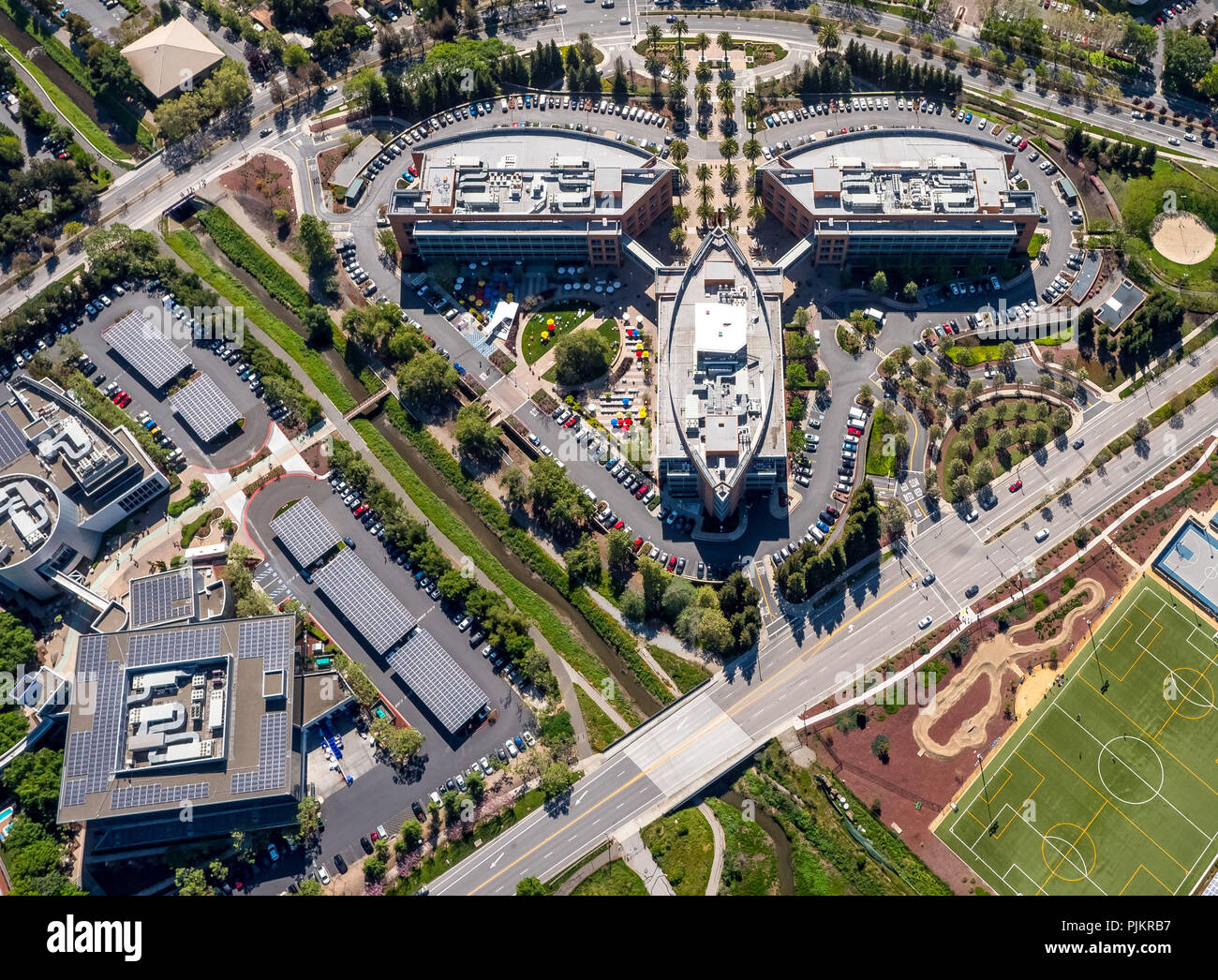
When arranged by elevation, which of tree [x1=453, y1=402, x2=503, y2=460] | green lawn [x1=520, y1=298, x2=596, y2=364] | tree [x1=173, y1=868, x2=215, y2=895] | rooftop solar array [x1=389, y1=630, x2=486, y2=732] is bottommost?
tree [x1=173, y1=868, x2=215, y2=895]

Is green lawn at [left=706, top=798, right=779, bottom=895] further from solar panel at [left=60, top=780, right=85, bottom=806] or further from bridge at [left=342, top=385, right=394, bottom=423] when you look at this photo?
solar panel at [left=60, top=780, right=85, bottom=806]

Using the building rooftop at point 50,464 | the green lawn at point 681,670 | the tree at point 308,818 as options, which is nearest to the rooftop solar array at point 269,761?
the tree at point 308,818

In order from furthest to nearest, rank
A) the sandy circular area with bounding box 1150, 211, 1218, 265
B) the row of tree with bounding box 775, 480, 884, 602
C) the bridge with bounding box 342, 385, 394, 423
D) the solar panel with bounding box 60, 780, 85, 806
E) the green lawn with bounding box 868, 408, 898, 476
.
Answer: the sandy circular area with bounding box 1150, 211, 1218, 265, the bridge with bounding box 342, 385, 394, 423, the green lawn with bounding box 868, 408, 898, 476, the row of tree with bounding box 775, 480, 884, 602, the solar panel with bounding box 60, 780, 85, 806

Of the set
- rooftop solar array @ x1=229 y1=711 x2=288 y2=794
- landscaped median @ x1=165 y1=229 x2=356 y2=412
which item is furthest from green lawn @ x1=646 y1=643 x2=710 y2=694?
landscaped median @ x1=165 y1=229 x2=356 y2=412

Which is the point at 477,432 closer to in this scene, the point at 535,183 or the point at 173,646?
the point at 535,183

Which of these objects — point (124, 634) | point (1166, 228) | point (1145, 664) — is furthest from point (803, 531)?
point (124, 634)
